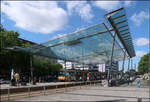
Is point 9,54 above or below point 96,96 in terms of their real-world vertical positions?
above

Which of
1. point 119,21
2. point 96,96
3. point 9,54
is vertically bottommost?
point 96,96

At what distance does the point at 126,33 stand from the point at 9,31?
25912mm

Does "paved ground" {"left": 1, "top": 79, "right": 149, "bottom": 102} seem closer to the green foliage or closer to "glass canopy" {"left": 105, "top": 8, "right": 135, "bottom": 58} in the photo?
"glass canopy" {"left": 105, "top": 8, "right": 135, "bottom": 58}

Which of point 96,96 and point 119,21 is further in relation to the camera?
point 119,21

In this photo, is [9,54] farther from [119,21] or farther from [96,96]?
[96,96]

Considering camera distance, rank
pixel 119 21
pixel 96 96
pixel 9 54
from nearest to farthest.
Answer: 1. pixel 96 96
2. pixel 119 21
3. pixel 9 54

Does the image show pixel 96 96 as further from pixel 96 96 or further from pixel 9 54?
pixel 9 54

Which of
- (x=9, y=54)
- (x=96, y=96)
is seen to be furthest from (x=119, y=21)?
(x=9, y=54)

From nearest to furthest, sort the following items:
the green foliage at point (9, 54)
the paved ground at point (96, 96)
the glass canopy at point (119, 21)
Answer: the paved ground at point (96, 96) → the glass canopy at point (119, 21) → the green foliage at point (9, 54)

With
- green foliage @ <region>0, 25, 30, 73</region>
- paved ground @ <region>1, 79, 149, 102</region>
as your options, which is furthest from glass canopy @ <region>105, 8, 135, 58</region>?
green foliage @ <region>0, 25, 30, 73</region>

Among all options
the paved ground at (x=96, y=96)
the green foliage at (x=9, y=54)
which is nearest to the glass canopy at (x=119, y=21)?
the paved ground at (x=96, y=96)

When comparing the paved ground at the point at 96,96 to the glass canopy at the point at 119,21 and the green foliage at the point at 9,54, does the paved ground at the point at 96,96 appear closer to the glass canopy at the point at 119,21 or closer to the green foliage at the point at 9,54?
the glass canopy at the point at 119,21

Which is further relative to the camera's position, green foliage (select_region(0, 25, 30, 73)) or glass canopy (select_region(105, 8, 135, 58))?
green foliage (select_region(0, 25, 30, 73))

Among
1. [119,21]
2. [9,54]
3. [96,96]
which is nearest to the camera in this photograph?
[96,96]
